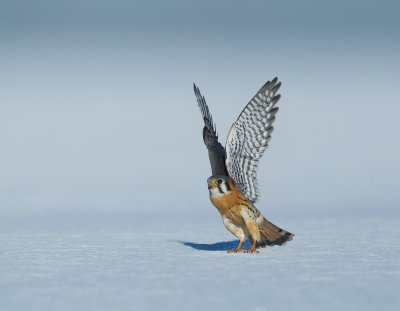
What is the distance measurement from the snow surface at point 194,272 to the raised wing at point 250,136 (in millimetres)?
707

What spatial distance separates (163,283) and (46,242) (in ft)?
8.97

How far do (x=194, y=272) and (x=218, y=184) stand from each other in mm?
868

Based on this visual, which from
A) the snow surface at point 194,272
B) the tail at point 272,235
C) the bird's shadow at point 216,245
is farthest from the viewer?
the bird's shadow at point 216,245

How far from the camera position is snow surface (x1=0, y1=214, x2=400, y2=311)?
6.64 metres

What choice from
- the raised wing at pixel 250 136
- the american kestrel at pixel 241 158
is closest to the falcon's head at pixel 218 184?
the american kestrel at pixel 241 158

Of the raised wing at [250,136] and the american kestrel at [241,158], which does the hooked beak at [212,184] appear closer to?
the american kestrel at [241,158]

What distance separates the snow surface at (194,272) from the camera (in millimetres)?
6637

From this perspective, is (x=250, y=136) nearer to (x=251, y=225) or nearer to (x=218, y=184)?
(x=218, y=184)

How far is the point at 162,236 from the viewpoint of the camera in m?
10.2

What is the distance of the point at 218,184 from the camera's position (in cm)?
829

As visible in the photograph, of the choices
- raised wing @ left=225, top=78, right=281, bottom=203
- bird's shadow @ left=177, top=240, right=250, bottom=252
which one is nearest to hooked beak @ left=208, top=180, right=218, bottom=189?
raised wing @ left=225, top=78, right=281, bottom=203

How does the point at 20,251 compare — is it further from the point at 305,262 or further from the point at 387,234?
the point at 387,234

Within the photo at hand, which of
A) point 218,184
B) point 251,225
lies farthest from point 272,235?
point 218,184

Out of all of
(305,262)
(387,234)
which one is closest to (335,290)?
(305,262)
